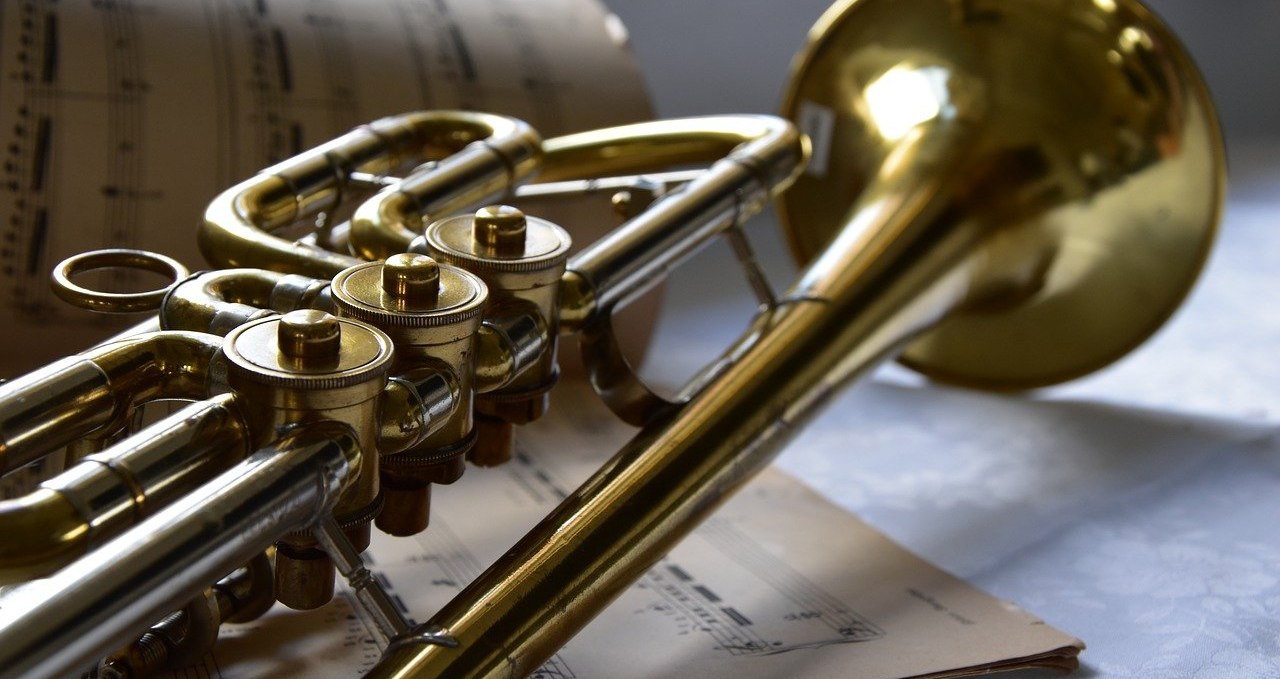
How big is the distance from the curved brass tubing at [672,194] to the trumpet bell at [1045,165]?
0.27 feet

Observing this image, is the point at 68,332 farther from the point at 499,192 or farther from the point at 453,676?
the point at 453,676

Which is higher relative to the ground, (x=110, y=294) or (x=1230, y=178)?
(x=110, y=294)

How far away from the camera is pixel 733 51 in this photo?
4.54 ft

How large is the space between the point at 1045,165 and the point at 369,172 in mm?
411

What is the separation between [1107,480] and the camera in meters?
0.77

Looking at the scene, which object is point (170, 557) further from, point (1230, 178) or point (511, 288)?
point (1230, 178)

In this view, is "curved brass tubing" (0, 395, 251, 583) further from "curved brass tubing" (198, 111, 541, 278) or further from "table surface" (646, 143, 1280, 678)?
"table surface" (646, 143, 1280, 678)

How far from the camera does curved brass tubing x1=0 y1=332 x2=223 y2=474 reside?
1.36 feet

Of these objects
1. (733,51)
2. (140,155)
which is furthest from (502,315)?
(733,51)

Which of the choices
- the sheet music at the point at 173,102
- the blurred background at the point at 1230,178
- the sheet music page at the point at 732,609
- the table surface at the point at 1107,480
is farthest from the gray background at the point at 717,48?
the sheet music page at the point at 732,609

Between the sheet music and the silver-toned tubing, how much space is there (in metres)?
0.42

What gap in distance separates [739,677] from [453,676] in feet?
0.44

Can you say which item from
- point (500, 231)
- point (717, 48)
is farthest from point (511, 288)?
point (717, 48)

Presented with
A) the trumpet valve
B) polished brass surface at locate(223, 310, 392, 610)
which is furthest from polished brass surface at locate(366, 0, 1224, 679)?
polished brass surface at locate(223, 310, 392, 610)
